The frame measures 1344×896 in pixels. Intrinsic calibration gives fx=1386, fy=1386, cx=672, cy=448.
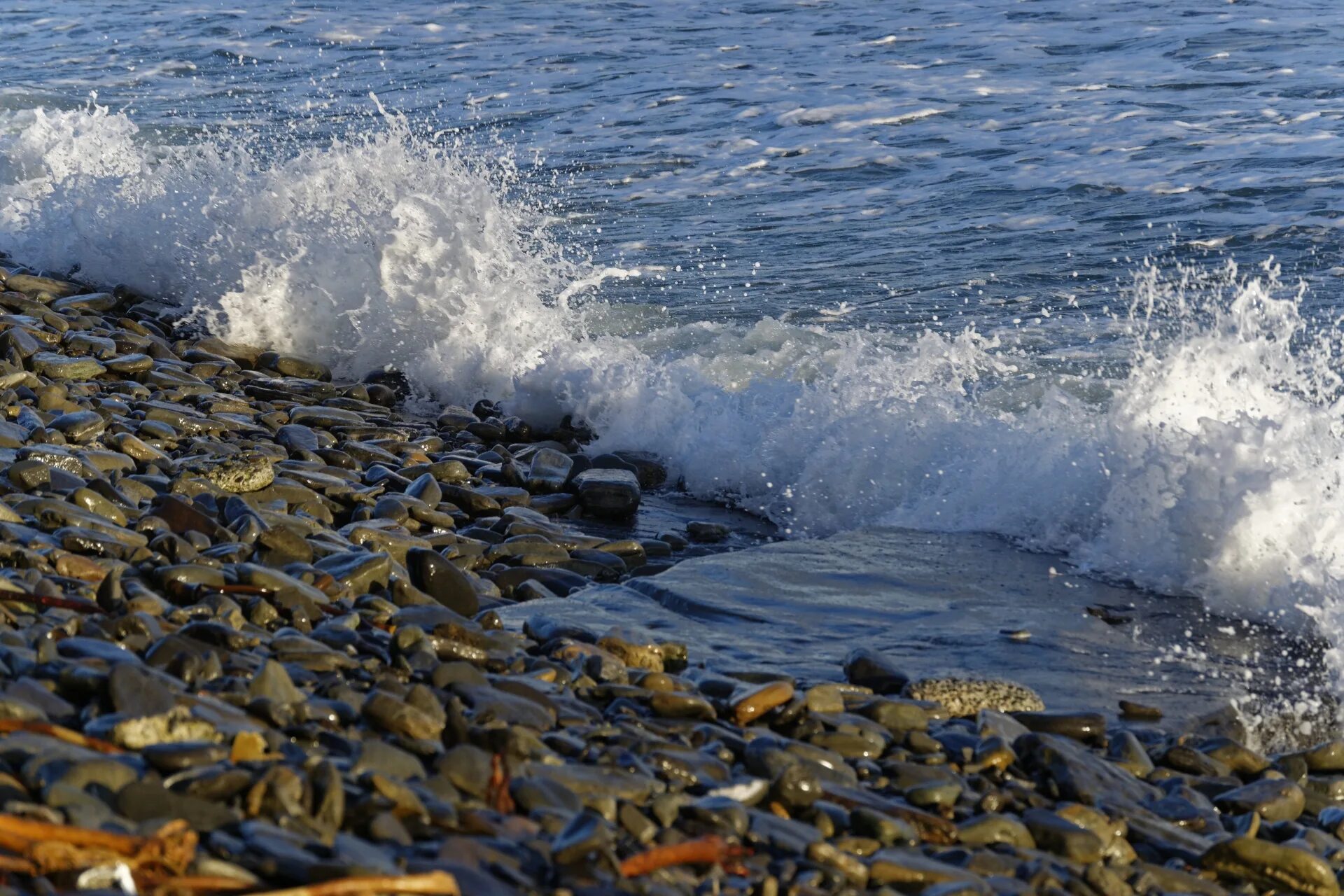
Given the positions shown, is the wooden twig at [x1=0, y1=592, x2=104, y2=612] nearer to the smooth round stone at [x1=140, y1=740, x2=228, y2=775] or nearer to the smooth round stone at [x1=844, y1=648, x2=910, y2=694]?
the smooth round stone at [x1=140, y1=740, x2=228, y2=775]

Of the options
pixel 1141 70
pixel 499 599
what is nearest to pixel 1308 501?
pixel 499 599

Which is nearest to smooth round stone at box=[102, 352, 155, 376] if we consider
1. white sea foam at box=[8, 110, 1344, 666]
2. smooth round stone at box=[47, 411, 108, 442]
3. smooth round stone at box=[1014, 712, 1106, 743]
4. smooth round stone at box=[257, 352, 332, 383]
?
smooth round stone at box=[257, 352, 332, 383]

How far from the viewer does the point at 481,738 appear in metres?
3.14

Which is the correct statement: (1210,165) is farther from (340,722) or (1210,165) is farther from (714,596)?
(340,722)

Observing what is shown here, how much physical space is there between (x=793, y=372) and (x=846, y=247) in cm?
288

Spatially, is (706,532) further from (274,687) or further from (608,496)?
Answer: (274,687)

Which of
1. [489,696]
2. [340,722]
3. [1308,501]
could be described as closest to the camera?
[340,722]

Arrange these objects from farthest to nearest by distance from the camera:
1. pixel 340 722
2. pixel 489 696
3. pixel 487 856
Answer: pixel 489 696
pixel 340 722
pixel 487 856

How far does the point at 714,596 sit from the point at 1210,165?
8164 millimetres

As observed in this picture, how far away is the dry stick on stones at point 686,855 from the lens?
2.67m

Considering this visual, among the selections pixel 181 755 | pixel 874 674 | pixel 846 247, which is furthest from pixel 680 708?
pixel 846 247

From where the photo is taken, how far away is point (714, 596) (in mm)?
5133

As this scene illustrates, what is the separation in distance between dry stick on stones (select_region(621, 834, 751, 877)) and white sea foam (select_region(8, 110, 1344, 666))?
11.0ft

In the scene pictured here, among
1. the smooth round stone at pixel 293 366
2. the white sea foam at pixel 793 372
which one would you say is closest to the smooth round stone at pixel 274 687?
the white sea foam at pixel 793 372
